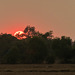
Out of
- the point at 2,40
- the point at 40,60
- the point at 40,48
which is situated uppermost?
the point at 2,40

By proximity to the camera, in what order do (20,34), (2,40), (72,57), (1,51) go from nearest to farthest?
(72,57) < (1,51) < (2,40) < (20,34)

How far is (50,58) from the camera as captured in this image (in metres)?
50.9

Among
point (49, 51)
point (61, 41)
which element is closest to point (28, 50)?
point (49, 51)

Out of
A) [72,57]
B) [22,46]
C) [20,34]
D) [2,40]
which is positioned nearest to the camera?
[72,57]

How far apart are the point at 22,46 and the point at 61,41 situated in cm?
1203

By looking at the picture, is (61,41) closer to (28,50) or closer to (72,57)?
(72,57)

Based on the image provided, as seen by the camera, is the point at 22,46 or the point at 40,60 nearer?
the point at 40,60

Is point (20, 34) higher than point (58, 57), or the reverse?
point (20, 34)
